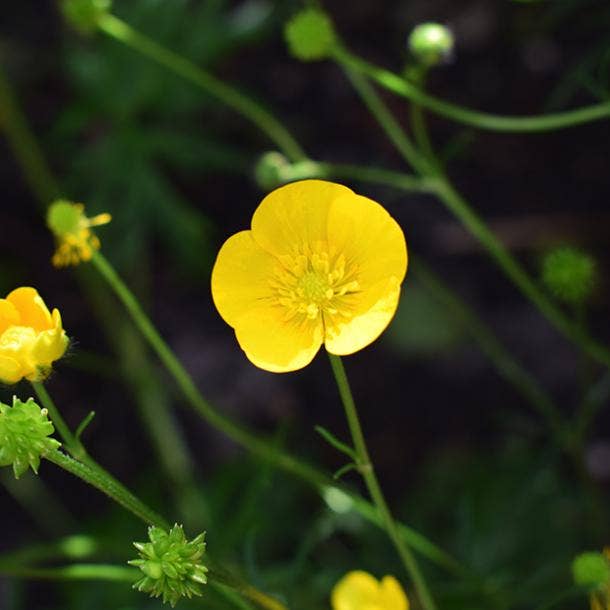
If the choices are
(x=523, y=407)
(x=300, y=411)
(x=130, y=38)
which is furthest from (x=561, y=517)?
(x=130, y=38)

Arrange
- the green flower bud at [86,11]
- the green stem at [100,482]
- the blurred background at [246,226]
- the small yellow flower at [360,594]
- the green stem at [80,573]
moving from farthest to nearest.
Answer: the blurred background at [246,226]
the green flower bud at [86,11]
the small yellow flower at [360,594]
the green stem at [80,573]
the green stem at [100,482]

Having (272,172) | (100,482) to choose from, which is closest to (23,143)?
(272,172)

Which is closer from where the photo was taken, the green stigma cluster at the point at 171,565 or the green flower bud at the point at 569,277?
the green stigma cluster at the point at 171,565

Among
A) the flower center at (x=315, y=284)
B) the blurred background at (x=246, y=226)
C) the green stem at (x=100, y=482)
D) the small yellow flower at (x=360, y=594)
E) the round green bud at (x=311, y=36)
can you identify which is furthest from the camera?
the blurred background at (x=246, y=226)

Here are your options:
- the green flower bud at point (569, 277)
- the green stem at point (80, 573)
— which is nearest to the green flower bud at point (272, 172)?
the green flower bud at point (569, 277)

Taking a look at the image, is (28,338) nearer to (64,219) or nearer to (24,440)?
(24,440)

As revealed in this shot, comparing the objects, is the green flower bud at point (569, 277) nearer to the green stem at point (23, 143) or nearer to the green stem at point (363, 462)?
the green stem at point (363, 462)

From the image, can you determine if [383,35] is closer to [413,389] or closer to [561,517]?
[413,389]
